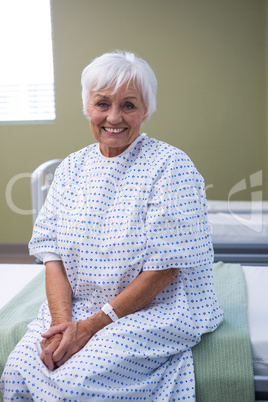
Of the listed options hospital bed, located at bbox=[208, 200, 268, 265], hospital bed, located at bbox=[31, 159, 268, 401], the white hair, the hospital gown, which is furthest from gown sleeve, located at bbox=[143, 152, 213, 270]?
hospital bed, located at bbox=[208, 200, 268, 265]

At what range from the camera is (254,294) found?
2.04 meters

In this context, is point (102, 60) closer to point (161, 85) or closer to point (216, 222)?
point (216, 222)

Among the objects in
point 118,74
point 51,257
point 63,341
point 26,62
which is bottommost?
point 63,341

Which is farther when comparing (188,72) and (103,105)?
(188,72)

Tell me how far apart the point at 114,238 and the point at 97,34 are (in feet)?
10.7

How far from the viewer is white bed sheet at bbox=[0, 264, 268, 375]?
159 cm

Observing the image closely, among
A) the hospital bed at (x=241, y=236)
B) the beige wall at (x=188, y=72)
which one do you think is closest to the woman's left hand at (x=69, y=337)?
the hospital bed at (x=241, y=236)

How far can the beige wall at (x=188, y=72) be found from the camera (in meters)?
4.30

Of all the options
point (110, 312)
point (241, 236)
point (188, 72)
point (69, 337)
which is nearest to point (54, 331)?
point (69, 337)

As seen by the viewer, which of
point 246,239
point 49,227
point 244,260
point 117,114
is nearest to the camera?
point 117,114

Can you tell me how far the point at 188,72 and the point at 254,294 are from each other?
2813 millimetres

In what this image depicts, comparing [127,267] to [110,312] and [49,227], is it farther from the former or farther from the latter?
[49,227]

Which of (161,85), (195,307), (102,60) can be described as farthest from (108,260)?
(161,85)

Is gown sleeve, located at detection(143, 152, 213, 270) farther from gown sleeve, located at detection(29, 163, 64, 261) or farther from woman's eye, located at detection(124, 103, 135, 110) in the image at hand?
gown sleeve, located at detection(29, 163, 64, 261)
